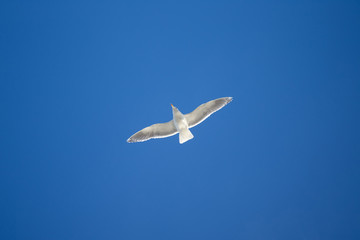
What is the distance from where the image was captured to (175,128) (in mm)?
10062

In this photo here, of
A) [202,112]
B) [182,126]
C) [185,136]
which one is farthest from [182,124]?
[202,112]

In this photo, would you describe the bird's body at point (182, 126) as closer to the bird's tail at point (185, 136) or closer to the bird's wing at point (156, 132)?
the bird's tail at point (185, 136)

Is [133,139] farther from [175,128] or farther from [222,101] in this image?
[222,101]

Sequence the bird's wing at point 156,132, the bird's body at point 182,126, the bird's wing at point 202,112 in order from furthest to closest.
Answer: the bird's wing at point 156,132 → the bird's wing at point 202,112 → the bird's body at point 182,126

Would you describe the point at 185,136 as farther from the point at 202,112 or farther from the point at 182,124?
the point at 202,112

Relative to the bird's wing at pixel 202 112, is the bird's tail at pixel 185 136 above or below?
below

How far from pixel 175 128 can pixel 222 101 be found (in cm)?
145

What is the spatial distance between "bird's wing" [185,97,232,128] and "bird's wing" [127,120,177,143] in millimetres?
503

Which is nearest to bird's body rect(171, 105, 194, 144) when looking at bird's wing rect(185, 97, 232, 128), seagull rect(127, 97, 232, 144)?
seagull rect(127, 97, 232, 144)

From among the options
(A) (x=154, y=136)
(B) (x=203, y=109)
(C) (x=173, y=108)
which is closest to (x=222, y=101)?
(B) (x=203, y=109)

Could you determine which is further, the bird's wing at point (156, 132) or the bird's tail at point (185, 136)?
the bird's wing at point (156, 132)

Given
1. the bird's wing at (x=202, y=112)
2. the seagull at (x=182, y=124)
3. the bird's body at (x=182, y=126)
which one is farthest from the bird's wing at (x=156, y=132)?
the bird's wing at (x=202, y=112)

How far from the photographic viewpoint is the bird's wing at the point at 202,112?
991 centimetres

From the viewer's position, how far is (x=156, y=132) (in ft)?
33.2
